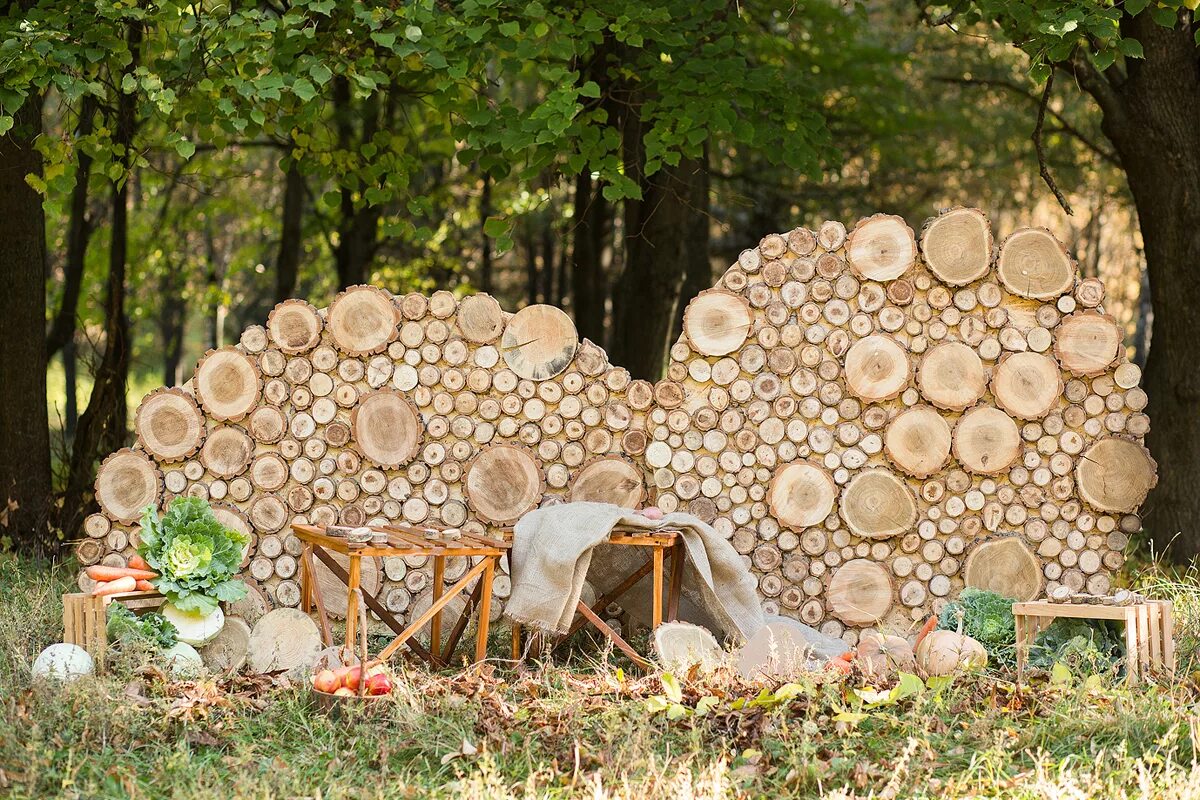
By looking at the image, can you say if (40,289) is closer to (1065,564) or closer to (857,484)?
(857,484)

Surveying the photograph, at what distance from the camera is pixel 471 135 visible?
6.73 metres

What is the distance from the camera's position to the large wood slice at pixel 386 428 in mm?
5887

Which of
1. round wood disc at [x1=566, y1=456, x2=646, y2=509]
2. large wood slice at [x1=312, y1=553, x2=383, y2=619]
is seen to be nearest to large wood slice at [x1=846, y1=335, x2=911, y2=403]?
round wood disc at [x1=566, y1=456, x2=646, y2=509]

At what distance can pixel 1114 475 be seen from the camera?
5852mm

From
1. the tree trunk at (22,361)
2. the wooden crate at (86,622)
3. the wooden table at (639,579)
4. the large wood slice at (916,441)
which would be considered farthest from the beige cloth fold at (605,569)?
the tree trunk at (22,361)

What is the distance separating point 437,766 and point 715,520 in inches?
92.4

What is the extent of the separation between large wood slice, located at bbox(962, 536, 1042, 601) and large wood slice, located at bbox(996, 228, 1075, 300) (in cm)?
127

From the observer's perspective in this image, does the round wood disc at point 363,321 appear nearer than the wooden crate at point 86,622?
No

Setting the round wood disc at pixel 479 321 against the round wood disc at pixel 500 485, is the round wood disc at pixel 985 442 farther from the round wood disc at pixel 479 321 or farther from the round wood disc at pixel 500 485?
the round wood disc at pixel 479 321

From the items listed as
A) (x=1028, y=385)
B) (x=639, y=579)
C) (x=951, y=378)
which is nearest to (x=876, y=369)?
(x=951, y=378)

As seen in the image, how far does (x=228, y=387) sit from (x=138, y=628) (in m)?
1.40

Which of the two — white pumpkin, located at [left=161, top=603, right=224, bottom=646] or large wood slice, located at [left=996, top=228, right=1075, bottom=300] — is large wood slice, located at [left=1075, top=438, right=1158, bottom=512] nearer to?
large wood slice, located at [left=996, top=228, right=1075, bottom=300]

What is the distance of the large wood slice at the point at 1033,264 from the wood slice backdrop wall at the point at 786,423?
0.01m

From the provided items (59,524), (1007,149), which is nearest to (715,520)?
(59,524)
